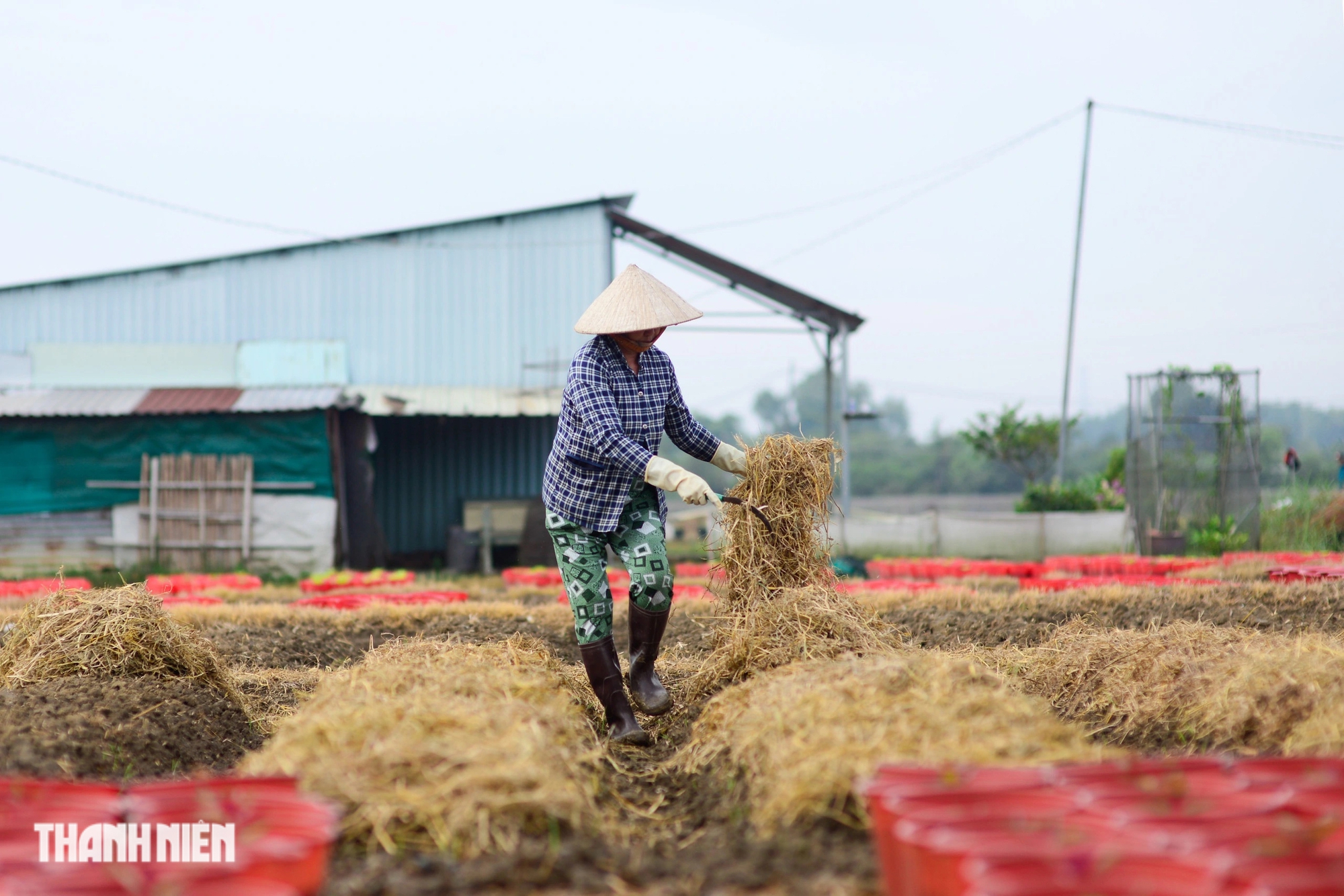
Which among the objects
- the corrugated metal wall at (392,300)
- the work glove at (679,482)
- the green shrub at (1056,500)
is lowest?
the green shrub at (1056,500)

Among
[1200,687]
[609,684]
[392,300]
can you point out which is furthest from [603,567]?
[392,300]

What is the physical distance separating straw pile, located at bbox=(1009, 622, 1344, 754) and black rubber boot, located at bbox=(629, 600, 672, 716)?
6.22 ft

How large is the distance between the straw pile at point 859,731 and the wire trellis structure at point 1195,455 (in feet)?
40.7

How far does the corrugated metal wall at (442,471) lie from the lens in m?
20.0

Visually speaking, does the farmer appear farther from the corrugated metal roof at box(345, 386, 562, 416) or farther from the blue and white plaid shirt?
the corrugated metal roof at box(345, 386, 562, 416)

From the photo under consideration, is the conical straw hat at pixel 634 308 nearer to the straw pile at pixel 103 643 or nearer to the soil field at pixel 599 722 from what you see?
the soil field at pixel 599 722

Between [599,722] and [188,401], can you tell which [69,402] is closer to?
[188,401]

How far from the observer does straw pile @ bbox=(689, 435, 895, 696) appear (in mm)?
5043

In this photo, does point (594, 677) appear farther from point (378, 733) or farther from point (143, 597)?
point (143, 597)

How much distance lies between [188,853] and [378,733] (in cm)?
75

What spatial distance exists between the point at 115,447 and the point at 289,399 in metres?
2.76

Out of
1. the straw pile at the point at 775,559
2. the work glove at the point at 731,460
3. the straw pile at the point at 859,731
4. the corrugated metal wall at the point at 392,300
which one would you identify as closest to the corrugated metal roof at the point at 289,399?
the corrugated metal wall at the point at 392,300

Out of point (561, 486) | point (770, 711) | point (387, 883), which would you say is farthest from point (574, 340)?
point (387, 883)

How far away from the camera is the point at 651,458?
486 cm
